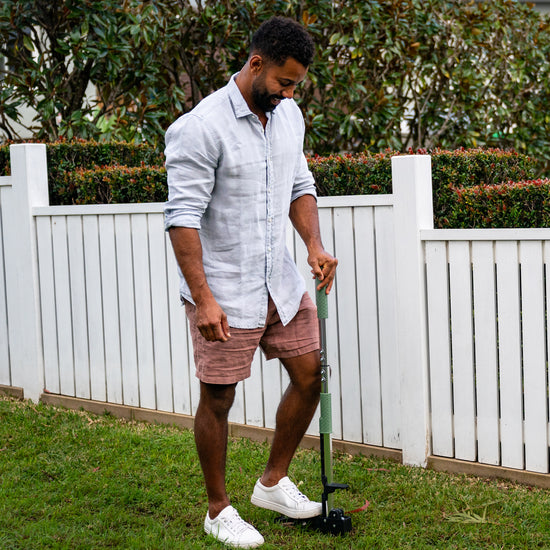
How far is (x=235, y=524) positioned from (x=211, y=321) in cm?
90

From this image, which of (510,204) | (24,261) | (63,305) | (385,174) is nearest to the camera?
(510,204)

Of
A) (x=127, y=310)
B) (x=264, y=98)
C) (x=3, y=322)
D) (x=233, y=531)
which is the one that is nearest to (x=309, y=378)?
(x=233, y=531)

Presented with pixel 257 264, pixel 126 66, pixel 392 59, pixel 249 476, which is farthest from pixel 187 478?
pixel 392 59

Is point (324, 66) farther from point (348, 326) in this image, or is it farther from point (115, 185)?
point (348, 326)

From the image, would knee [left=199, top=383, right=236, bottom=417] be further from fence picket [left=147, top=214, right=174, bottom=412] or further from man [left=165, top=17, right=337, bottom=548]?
fence picket [left=147, top=214, right=174, bottom=412]

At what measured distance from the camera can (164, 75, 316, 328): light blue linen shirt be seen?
344cm

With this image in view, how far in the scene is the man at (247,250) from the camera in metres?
3.43

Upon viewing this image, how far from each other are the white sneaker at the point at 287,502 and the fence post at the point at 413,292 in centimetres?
87

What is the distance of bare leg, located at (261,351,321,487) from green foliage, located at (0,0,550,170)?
4.80 meters

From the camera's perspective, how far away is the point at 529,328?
4.09 metres

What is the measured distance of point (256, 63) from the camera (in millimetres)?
3477

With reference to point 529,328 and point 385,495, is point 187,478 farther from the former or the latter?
point 529,328

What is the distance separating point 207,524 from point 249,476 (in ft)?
2.41

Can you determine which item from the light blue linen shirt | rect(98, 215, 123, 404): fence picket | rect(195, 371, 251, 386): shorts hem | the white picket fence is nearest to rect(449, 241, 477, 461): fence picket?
the white picket fence
